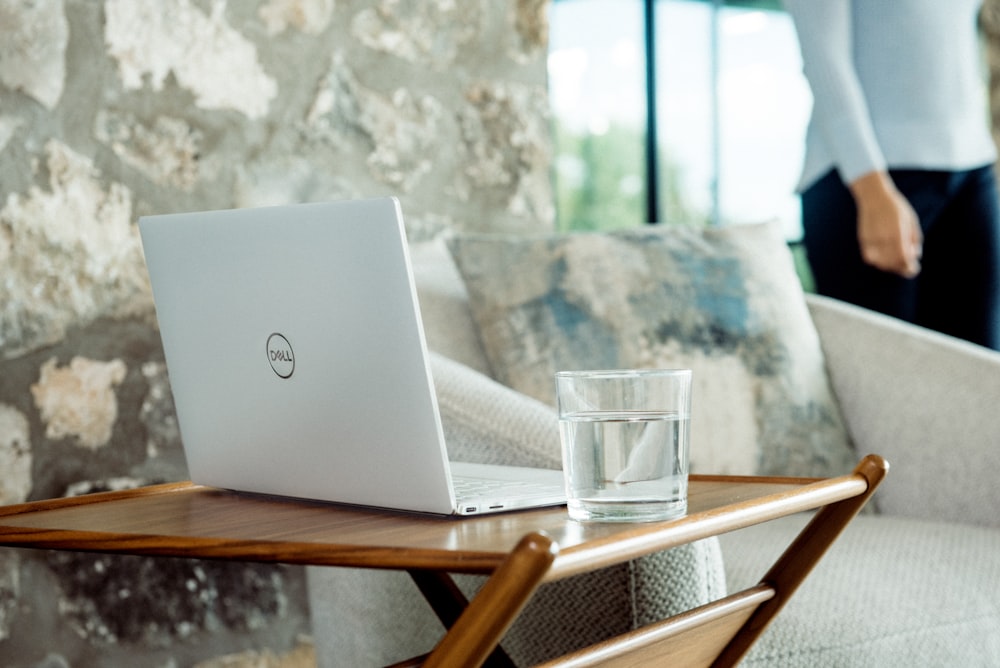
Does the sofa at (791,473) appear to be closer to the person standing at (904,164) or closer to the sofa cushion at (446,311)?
the sofa cushion at (446,311)

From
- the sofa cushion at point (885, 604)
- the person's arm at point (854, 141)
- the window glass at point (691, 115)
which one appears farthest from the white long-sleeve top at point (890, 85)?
the window glass at point (691, 115)

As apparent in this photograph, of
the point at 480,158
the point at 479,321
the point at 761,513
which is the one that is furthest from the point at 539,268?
the point at 761,513

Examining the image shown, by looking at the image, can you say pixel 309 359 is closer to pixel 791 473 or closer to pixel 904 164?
pixel 791 473

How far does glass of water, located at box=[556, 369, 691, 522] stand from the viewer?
26.0 inches

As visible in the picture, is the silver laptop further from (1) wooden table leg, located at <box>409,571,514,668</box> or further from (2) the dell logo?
(1) wooden table leg, located at <box>409,571,514,668</box>

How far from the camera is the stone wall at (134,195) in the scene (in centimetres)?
133

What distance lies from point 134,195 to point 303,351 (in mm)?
821

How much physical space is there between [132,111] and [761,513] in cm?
109

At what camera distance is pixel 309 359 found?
73 cm

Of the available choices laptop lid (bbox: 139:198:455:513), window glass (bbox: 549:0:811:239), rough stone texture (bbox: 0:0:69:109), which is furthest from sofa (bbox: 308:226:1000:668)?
window glass (bbox: 549:0:811:239)

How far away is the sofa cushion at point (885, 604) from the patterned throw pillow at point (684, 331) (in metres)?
0.22

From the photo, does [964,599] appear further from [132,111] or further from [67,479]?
[132,111]

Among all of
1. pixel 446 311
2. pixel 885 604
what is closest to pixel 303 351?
pixel 885 604

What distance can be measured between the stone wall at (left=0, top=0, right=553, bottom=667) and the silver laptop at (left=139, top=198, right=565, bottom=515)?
1.83 feet
